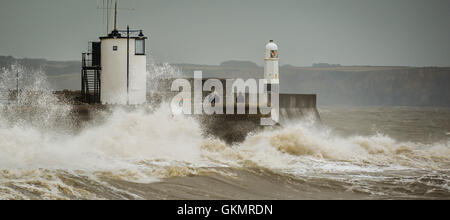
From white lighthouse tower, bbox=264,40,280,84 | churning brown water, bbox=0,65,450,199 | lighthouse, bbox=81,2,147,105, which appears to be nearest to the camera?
churning brown water, bbox=0,65,450,199

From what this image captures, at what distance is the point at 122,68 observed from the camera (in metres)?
16.5

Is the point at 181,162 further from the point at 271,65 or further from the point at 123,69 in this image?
the point at 271,65

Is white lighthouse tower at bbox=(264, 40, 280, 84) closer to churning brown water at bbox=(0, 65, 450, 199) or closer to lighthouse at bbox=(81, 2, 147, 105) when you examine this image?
Answer: churning brown water at bbox=(0, 65, 450, 199)

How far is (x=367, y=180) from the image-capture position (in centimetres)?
1104

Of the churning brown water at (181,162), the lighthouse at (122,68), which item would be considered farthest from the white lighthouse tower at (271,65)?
the lighthouse at (122,68)

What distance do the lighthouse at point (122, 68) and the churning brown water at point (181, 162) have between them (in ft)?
5.10

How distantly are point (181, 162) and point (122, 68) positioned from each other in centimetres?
586

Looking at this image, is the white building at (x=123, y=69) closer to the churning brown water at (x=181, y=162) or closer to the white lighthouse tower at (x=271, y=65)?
the churning brown water at (x=181, y=162)

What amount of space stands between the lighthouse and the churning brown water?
1556 mm

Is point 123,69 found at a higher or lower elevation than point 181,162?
higher

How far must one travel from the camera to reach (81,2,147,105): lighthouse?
1638 centimetres

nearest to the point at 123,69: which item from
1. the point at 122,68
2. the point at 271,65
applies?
the point at 122,68

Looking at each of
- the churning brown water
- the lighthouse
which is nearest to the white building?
the lighthouse
